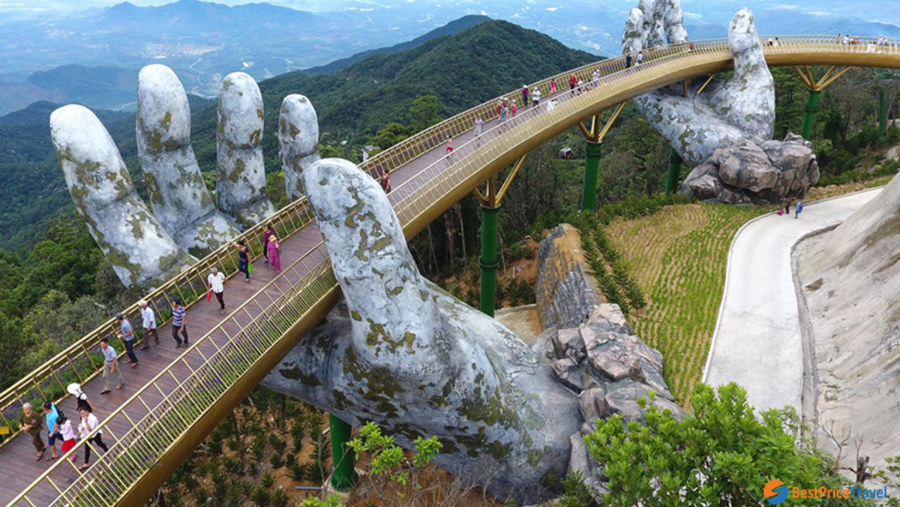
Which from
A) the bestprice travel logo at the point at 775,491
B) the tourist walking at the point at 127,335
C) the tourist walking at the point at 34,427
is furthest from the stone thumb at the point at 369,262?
the bestprice travel logo at the point at 775,491

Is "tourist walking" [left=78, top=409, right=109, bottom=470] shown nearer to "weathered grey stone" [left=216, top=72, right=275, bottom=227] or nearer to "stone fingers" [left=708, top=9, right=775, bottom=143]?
"weathered grey stone" [left=216, top=72, right=275, bottom=227]

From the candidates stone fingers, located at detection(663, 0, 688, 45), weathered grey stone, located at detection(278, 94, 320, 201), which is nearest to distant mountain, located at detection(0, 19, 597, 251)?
stone fingers, located at detection(663, 0, 688, 45)

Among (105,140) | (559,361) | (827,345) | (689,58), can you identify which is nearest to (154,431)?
(105,140)

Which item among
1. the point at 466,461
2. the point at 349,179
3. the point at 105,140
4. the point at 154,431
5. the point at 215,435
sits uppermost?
the point at 105,140

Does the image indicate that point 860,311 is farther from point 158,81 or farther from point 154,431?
point 158,81

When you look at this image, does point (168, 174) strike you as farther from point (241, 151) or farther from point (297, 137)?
point (297, 137)

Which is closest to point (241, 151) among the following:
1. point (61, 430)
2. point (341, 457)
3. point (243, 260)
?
point (243, 260)

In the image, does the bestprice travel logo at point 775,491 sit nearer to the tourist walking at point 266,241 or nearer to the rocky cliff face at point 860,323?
the rocky cliff face at point 860,323
